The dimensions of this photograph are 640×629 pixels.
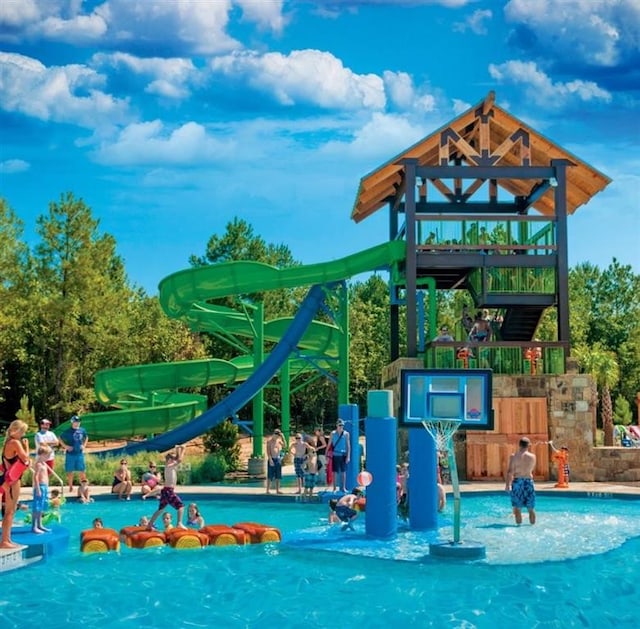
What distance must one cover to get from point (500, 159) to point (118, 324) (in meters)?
21.1

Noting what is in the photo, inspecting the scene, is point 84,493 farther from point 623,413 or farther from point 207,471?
point 623,413

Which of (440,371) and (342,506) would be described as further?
(342,506)

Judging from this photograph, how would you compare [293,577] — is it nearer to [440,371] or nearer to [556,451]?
[440,371]

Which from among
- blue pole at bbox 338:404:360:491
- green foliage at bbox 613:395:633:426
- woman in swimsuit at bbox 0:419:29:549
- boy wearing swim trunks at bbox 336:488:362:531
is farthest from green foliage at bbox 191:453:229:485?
green foliage at bbox 613:395:633:426

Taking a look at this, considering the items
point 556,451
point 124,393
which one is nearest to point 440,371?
point 556,451

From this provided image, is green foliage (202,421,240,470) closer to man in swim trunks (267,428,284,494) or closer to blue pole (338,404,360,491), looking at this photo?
man in swim trunks (267,428,284,494)

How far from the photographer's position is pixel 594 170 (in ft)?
77.3

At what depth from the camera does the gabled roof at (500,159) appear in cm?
2314

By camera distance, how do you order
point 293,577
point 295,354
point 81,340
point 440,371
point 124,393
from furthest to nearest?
point 81,340 → point 124,393 → point 295,354 → point 440,371 → point 293,577

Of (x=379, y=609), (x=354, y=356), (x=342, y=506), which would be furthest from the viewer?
(x=354, y=356)

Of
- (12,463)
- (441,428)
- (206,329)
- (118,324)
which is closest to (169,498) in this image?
(12,463)

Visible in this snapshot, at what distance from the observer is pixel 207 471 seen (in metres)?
21.6

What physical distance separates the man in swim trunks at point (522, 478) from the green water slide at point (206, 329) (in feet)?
31.5

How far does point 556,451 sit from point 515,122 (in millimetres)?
8458
